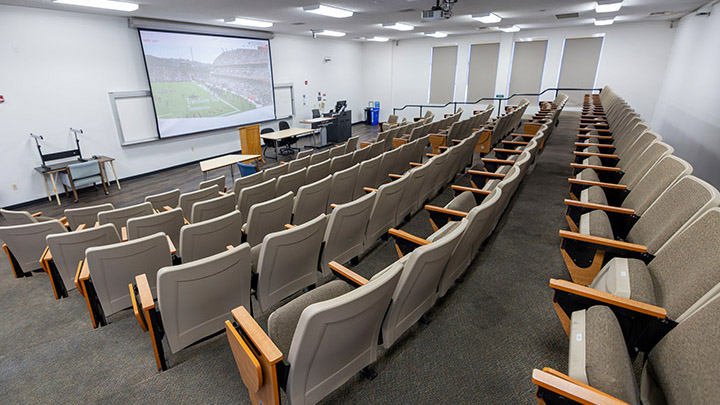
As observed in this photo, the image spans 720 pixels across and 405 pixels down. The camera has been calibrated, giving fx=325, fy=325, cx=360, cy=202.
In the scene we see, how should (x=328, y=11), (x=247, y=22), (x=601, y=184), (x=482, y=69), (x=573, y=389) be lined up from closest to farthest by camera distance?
1. (x=573, y=389)
2. (x=601, y=184)
3. (x=328, y=11)
4. (x=247, y=22)
5. (x=482, y=69)

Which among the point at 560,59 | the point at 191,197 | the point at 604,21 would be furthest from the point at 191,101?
the point at 560,59

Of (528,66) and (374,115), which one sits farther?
(374,115)

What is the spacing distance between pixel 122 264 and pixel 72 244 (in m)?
0.83

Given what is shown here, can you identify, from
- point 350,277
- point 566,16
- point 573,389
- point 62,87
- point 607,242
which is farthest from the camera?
point 566,16

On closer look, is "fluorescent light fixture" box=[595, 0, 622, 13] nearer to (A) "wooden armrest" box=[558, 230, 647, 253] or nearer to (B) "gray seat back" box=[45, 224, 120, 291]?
(A) "wooden armrest" box=[558, 230, 647, 253]

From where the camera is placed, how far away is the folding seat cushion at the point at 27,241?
10.3ft

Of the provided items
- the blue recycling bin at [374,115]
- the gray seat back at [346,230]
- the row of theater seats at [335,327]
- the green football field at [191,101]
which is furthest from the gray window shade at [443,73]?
the row of theater seats at [335,327]

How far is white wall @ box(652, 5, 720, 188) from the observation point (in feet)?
19.5

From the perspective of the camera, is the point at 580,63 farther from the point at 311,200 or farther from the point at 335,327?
the point at 335,327

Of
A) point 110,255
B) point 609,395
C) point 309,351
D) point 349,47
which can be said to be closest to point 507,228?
point 609,395

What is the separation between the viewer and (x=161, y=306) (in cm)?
184

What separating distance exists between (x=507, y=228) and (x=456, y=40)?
1177cm

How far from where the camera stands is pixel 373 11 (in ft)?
24.0

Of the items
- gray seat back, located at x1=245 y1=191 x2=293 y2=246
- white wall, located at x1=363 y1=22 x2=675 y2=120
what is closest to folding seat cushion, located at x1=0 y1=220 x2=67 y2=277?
gray seat back, located at x1=245 y1=191 x2=293 y2=246
